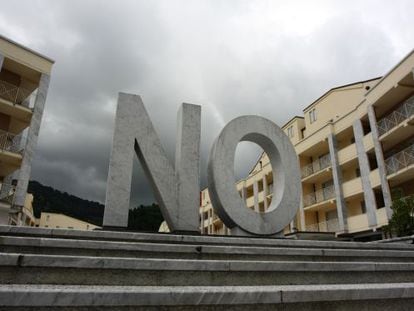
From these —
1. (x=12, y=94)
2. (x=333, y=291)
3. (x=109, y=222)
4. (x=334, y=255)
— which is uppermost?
(x=12, y=94)

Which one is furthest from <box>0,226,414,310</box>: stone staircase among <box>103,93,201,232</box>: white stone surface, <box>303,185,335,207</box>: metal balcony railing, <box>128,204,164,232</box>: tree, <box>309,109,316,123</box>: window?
<box>128,204,164,232</box>: tree

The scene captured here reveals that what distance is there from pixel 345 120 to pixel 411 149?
691cm

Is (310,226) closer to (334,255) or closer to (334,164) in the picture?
(334,164)

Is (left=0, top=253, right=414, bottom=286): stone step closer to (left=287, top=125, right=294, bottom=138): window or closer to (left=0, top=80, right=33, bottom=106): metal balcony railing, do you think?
(left=0, top=80, right=33, bottom=106): metal balcony railing

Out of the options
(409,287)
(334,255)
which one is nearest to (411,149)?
(334,255)

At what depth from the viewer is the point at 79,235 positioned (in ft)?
18.2

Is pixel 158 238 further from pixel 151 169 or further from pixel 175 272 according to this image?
pixel 151 169

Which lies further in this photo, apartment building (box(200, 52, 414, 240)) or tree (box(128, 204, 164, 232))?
tree (box(128, 204, 164, 232))

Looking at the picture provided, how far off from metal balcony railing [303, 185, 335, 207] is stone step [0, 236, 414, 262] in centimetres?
2197

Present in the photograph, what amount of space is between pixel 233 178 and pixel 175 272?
19.5 ft

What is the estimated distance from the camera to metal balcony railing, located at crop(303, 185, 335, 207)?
27.0 m

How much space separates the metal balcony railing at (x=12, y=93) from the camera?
19234 millimetres

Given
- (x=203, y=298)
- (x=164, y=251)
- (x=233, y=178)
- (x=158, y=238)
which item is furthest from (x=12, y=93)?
(x=203, y=298)

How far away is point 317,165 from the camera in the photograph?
96.4 ft
